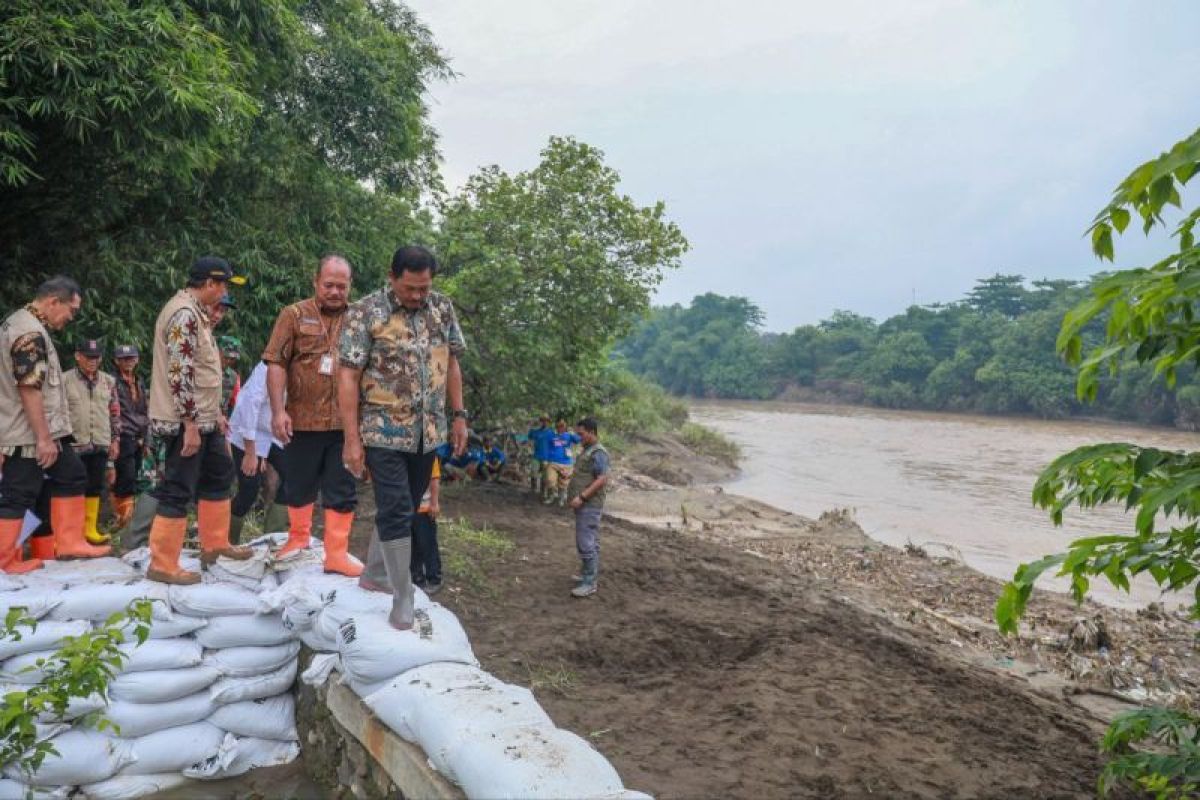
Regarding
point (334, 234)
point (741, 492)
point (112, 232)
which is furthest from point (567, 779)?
point (741, 492)

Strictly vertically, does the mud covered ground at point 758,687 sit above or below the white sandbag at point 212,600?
below

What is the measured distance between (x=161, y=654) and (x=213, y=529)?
66cm

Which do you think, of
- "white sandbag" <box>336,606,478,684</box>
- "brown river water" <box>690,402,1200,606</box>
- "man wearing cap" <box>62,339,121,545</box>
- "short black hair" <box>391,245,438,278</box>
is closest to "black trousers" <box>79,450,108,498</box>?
"man wearing cap" <box>62,339,121,545</box>

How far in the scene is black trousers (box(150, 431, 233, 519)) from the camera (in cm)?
347

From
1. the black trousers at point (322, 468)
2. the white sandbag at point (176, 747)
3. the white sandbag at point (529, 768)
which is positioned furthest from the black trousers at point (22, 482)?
the white sandbag at point (529, 768)

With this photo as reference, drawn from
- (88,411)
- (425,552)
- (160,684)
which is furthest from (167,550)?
(425,552)

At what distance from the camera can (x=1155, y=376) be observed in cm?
179

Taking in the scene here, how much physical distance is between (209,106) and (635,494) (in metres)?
10.3

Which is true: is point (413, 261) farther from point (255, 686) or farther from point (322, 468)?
point (255, 686)

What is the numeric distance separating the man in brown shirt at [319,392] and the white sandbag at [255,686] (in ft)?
1.60

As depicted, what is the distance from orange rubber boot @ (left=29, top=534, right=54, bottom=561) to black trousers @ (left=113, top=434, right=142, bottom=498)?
1.68 m

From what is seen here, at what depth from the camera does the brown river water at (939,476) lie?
13258 mm

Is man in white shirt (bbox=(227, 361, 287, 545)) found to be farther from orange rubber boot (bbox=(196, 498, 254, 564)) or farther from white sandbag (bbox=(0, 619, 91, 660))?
white sandbag (bbox=(0, 619, 91, 660))

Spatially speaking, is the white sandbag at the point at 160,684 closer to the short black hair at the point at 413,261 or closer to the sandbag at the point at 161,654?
the sandbag at the point at 161,654
